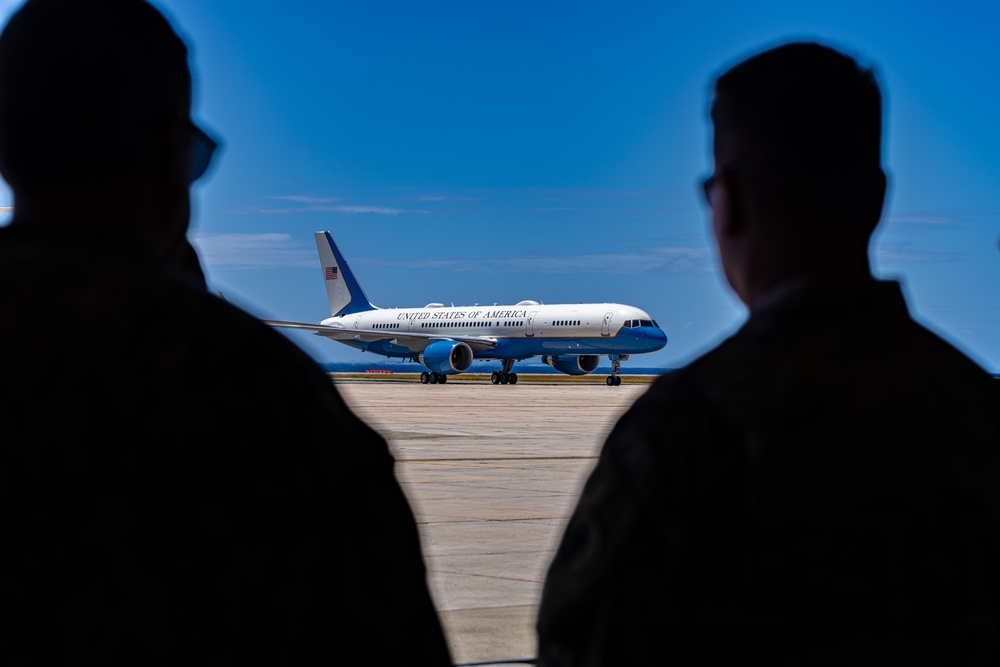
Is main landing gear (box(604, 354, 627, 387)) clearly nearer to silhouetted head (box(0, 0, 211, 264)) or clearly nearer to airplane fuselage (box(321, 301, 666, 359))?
airplane fuselage (box(321, 301, 666, 359))

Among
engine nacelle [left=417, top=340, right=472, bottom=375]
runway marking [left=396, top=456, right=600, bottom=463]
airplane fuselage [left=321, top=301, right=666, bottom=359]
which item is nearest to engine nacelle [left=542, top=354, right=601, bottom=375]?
airplane fuselage [left=321, top=301, right=666, bottom=359]

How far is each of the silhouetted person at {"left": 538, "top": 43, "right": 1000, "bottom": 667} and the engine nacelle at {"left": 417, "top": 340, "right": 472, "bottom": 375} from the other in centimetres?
4417

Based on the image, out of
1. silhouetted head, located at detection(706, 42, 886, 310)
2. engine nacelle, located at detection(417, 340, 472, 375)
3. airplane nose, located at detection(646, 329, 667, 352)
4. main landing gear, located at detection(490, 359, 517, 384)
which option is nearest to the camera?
silhouetted head, located at detection(706, 42, 886, 310)

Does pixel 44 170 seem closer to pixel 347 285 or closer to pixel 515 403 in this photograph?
pixel 515 403

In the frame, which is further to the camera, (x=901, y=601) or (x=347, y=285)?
(x=347, y=285)

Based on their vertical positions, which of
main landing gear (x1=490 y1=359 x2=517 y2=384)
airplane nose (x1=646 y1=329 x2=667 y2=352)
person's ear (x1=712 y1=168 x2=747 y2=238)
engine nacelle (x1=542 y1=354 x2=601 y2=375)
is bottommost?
main landing gear (x1=490 y1=359 x2=517 y2=384)

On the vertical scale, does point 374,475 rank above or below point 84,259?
below

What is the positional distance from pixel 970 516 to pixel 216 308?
0.96m

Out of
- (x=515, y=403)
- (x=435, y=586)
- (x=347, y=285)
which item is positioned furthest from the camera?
(x=347, y=285)

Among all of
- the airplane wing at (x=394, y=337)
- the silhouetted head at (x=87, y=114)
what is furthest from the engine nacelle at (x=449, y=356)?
the silhouetted head at (x=87, y=114)

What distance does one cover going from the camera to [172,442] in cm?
139

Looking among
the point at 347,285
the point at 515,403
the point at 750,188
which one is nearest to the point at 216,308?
the point at 750,188

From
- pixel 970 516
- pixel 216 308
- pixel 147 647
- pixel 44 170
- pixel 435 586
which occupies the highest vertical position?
pixel 44 170

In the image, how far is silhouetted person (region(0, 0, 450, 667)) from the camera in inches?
55.0
